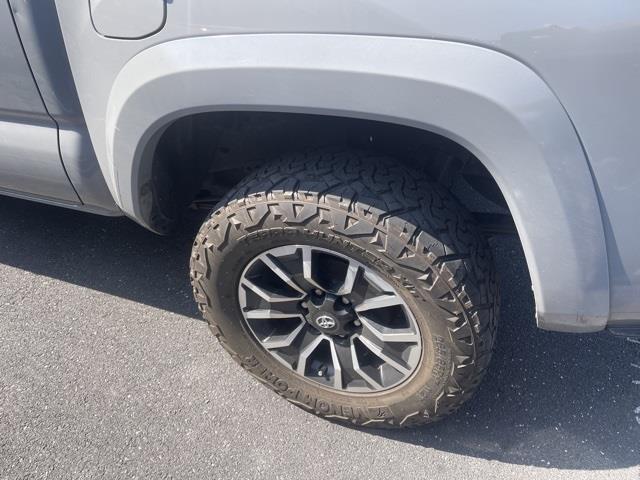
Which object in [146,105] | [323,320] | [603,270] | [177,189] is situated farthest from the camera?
[177,189]

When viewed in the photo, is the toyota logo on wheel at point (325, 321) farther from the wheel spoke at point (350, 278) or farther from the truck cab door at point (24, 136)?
the truck cab door at point (24, 136)

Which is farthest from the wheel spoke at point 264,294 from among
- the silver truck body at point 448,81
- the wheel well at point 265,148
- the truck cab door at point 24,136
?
the truck cab door at point 24,136

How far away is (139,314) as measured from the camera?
7.71 ft

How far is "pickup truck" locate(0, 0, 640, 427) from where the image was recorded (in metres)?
1.22

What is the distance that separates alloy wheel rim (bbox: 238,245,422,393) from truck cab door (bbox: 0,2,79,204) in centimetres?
73

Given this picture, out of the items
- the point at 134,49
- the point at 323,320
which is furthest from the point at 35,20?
the point at 323,320

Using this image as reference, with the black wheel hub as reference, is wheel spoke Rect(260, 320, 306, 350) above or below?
below

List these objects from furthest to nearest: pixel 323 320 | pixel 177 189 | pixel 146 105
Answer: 1. pixel 177 189
2. pixel 323 320
3. pixel 146 105

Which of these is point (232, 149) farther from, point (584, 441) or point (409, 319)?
point (584, 441)

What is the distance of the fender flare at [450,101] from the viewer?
1231 millimetres

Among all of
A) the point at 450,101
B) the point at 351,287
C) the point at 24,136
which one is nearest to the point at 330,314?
the point at 351,287

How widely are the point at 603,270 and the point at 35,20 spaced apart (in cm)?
162

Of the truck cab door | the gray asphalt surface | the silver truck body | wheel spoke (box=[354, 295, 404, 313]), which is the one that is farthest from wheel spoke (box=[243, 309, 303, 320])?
the truck cab door

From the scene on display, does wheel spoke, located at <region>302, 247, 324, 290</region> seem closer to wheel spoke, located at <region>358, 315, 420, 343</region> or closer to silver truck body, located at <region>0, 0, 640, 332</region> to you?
wheel spoke, located at <region>358, 315, 420, 343</region>
